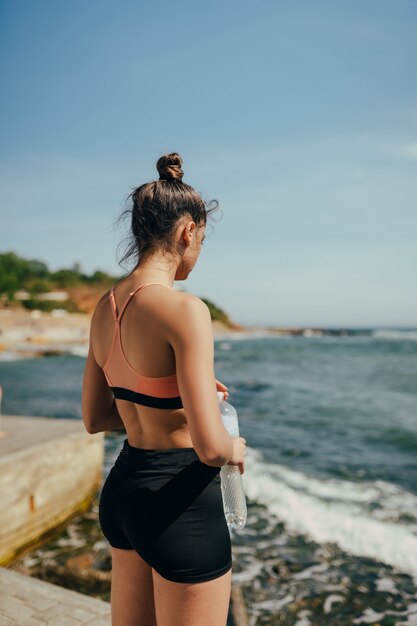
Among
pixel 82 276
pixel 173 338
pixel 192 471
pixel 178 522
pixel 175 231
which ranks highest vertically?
pixel 82 276

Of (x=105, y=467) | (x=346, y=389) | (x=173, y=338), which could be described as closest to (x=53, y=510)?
(x=105, y=467)

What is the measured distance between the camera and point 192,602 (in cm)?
172

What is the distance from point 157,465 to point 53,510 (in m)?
5.95

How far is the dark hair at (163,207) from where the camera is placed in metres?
1.87

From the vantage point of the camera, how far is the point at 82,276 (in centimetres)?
11756

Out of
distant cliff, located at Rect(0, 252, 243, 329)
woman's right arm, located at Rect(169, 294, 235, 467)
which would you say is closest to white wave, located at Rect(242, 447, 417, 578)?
woman's right arm, located at Rect(169, 294, 235, 467)

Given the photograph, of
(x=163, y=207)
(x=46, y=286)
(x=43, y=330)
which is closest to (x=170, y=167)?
(x=163, y=207)

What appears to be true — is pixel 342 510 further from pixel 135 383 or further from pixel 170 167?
pixel 170 167

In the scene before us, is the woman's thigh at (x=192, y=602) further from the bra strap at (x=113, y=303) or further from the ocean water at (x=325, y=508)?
the ocean water at (x=325, y=508)

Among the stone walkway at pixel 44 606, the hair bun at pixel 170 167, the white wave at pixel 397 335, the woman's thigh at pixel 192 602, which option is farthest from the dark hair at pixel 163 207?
the white wave at pixel 397 335

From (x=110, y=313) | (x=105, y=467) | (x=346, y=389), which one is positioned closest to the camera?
(x=110, y=313)

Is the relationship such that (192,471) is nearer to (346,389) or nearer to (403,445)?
(403,445)

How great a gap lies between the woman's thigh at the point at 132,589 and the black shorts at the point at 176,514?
0.19 m

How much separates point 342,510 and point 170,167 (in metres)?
8.08
